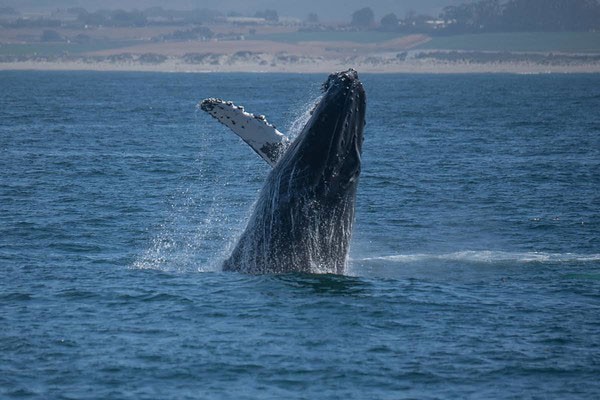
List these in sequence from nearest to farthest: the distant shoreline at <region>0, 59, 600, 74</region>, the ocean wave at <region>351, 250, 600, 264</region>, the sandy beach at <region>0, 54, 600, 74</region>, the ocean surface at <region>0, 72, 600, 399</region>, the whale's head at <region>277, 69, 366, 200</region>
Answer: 1. the ocean surface at <region>0, 72, 600, 399</region>
2. the whale's head at <region>277, 69, 366, 200</region>
3. the ocean wave at <region>351, 250, 600, 264</region>
4. the distant shoreline at <region>0, 59, 600, 74</region>
5. the sandy beach at <region>0, 54, 600, 74</region>

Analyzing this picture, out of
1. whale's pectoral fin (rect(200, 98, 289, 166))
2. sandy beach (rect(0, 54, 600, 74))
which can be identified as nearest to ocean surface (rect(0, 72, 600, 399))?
whale's pectoral fin (rect(200, 98, 289, 166))

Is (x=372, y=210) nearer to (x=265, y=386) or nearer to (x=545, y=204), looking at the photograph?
(x=545, y=204)

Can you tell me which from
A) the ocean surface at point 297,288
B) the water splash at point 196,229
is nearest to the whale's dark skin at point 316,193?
the ocean surface at point 297,288

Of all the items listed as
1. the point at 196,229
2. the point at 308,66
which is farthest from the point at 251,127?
the point at 308,66

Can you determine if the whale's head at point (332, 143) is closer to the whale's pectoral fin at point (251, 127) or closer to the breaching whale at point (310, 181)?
the breaching whale at point (310, 181)

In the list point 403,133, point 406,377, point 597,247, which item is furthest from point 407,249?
point 403,133

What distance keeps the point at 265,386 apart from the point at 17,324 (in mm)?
4173

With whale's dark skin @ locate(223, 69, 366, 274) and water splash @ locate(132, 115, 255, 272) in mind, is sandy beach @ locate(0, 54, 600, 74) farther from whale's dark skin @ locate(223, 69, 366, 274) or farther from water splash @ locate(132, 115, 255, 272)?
whale's dark skin @ locate(223, 69, 366, 274)

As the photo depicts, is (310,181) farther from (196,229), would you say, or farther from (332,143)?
(196,229)

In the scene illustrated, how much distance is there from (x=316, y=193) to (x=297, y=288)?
1.63m

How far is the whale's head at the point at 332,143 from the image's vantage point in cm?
1398

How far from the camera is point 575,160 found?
125ft

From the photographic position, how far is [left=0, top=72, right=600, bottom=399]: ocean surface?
12828mm

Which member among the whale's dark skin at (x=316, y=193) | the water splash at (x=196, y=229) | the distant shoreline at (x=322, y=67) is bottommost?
the distant shoreline at (x=322, y=67)
